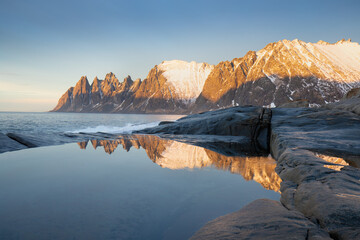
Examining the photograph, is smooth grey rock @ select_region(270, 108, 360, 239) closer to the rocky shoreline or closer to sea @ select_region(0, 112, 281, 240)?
the rocky shoreline

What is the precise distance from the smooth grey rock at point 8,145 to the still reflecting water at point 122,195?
6.64ft

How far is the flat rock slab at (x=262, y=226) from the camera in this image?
1.76 meters

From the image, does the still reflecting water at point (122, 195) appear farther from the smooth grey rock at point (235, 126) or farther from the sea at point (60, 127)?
the smooth grey rock at point (235, 126)

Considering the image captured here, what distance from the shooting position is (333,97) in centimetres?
10025

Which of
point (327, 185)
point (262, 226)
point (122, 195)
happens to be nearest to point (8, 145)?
point (122, 195)

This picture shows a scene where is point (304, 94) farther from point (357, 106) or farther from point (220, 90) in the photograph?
point (357, 106)

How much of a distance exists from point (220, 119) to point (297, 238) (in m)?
11.5

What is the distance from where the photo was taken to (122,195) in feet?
10.9

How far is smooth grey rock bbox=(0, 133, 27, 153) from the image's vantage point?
24.1ft

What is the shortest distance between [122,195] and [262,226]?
7.51 feet

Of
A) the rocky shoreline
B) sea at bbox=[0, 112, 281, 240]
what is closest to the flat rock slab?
the rocky shoreline

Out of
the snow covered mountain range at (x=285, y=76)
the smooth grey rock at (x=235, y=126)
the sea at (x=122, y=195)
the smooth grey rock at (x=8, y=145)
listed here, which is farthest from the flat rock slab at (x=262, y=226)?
the snow covered mountain range at (x=285, y=76)

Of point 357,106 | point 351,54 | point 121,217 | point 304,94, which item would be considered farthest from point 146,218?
point 351,54

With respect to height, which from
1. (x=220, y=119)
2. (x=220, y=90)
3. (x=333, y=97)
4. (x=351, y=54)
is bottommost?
(x=220, y=119)
